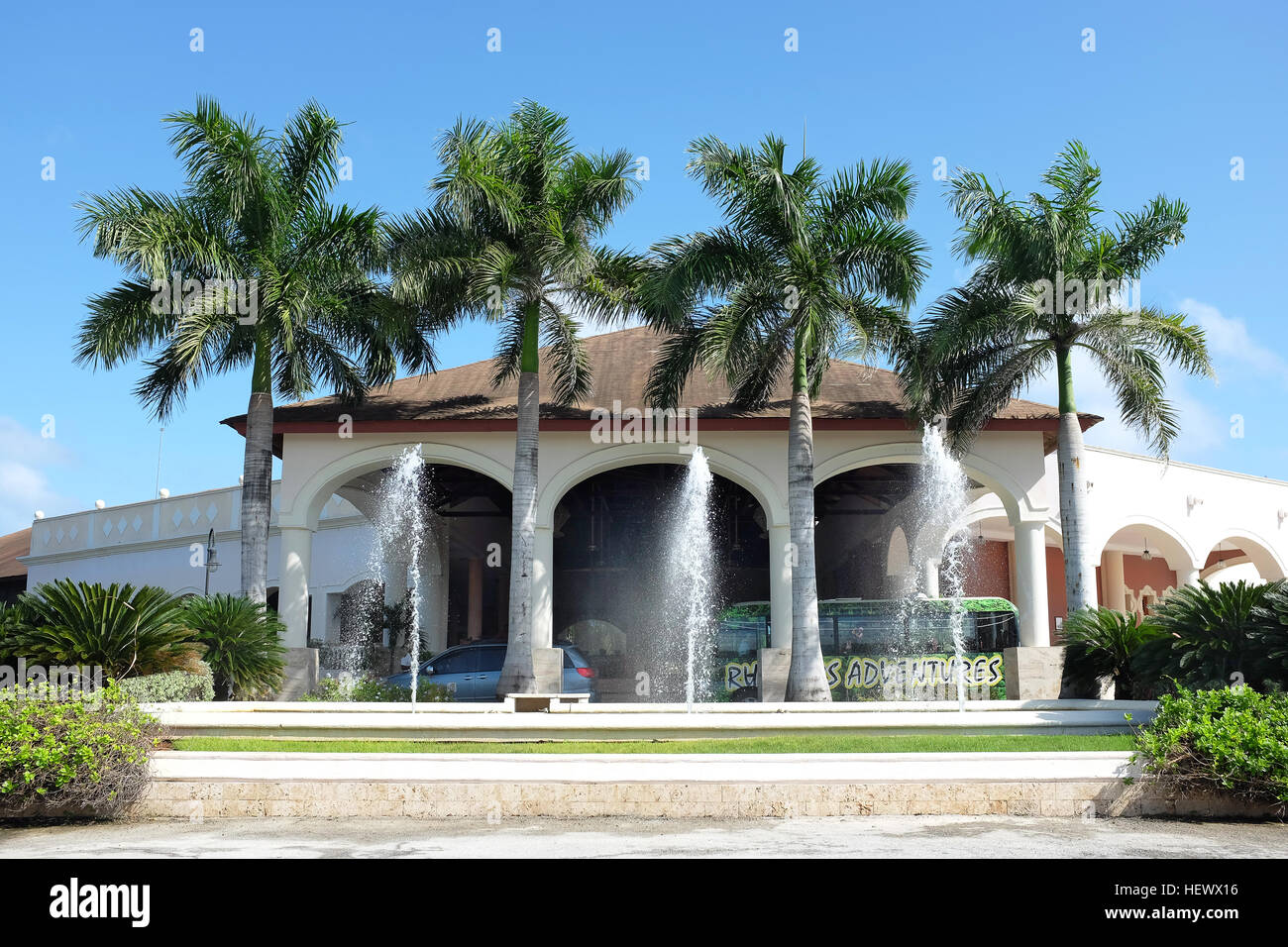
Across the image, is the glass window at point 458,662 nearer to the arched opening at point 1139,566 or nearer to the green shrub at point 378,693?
the green shrub at point 378,693

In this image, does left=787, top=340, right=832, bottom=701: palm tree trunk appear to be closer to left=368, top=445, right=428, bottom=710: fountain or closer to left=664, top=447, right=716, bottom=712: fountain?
left=664, top=447, right=716, bottom=712: fountain

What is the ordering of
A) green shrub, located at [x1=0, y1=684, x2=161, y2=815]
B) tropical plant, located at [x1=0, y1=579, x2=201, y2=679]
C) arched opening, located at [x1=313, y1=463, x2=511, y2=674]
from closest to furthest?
green shrub, located at [x1=0, y1=684, x2=161, y2=815] → tropical plant, located at [x1=0, y1=579, x2=201, y2=679] → arched opening, located at [x1=313, y1=463, x2=511, y2=674]

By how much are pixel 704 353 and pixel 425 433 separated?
6118 millimetres

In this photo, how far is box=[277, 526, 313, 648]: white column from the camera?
20.3 m

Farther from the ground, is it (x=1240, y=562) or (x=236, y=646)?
(x=1240, y=562)

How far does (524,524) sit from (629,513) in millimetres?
12582

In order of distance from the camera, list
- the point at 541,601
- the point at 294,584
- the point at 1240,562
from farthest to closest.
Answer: the point at 1240,562 < the point at 294,584 < the point at 541,601

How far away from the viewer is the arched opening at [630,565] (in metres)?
29.3

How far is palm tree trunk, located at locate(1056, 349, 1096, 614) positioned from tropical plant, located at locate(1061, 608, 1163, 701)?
1.98 meters

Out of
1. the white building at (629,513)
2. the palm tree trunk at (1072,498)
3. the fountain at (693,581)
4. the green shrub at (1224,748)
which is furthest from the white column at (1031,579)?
the green shrub at (1224,748)

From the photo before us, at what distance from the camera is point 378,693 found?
19.1 metres

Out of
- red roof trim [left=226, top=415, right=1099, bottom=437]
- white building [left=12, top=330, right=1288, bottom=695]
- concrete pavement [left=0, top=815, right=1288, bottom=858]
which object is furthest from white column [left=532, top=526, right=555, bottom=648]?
concrete pavement [left=0, top=815, right=1288, bottom=858]

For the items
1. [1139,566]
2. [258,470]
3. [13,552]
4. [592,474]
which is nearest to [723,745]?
[592,474]

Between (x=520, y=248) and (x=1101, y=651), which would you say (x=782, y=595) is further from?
(x=520, y=248)
